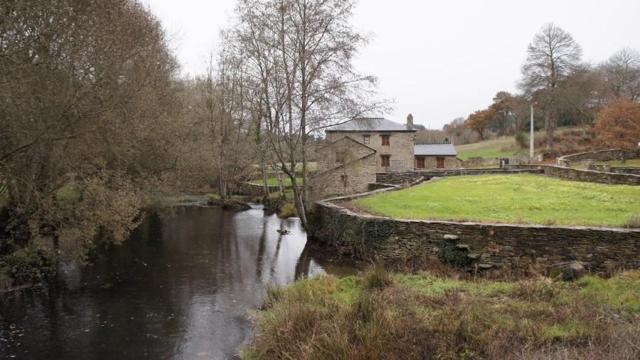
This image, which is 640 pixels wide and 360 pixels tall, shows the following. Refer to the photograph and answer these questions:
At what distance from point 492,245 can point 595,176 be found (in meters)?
16.0

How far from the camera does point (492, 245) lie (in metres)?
13.5

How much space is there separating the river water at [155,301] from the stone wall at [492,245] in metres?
2.44

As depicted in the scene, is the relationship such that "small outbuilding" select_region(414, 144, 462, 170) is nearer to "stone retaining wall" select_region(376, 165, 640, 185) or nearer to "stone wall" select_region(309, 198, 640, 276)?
"stone retaining wall" select_region(376, 165, 640, 185)

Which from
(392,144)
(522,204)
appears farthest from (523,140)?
(522,204)

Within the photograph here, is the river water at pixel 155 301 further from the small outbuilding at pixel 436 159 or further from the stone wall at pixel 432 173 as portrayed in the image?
the small outbuilding at pixel 436 159

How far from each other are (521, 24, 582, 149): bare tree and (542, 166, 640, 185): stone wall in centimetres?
1776

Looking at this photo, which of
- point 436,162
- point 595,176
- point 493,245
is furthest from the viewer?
point 436,162

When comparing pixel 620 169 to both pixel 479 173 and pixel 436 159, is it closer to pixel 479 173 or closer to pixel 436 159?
pixel 479 173

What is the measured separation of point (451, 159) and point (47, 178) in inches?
1580

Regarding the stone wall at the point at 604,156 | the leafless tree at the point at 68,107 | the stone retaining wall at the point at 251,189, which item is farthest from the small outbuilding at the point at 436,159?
the leafless tree at the point at 68,107

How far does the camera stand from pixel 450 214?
16391 mm

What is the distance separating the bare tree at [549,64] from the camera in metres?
46.0

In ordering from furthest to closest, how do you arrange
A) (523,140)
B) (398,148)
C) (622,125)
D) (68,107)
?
1. (523,140)
2. (398,148)
3. (622,125)
4. (68,107)

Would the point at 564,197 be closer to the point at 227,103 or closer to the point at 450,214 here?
the point at 450,214
